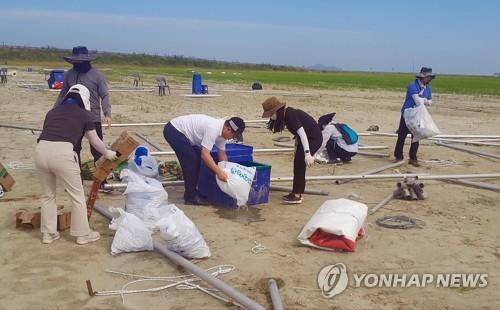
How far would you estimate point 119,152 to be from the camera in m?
5.28

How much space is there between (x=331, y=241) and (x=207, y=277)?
1471 mm

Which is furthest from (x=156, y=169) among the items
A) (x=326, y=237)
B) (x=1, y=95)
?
(x=1, y=95)

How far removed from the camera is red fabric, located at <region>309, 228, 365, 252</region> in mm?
5043

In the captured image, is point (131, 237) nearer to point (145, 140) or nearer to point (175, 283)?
point (175, 283)

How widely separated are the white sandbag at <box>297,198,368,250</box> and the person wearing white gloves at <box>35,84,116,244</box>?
6.80 feet

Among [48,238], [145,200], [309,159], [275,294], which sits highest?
[309,159]

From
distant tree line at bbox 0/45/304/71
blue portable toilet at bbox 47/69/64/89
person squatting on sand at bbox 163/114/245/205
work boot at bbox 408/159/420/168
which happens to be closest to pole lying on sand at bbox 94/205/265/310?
person squatting on sand at bbox 163/114/245/205

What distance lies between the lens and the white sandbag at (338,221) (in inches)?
198

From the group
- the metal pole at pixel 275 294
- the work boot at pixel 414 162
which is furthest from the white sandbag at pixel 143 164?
the work boot at pixel 414 162

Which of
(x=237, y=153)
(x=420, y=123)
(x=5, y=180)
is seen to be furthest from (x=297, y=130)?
(x=5, y=180)

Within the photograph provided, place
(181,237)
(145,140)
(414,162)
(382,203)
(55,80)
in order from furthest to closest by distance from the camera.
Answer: (55,80) < (145,140) < (414,162) < (382,203) < (181,237)

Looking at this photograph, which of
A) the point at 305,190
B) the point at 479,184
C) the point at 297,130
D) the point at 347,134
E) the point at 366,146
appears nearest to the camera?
the point at 297,130

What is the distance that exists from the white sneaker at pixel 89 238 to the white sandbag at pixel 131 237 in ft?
1.29

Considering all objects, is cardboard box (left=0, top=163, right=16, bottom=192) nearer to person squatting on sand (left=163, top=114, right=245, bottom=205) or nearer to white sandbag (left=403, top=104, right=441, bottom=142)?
person squatting on sand (left=163, top=114, right=245, bottom=205)
